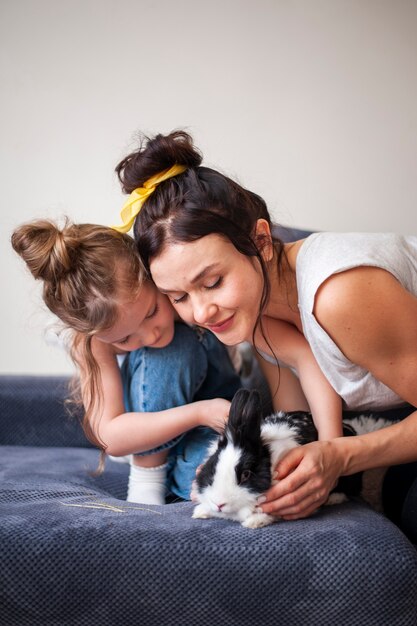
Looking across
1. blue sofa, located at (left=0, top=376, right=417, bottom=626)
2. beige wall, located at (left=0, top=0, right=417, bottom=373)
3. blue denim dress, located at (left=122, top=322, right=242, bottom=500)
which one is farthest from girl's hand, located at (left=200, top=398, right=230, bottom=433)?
beige wall, located at (left=0, top=0, right=417, bottom=373)

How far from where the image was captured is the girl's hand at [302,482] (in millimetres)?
1098

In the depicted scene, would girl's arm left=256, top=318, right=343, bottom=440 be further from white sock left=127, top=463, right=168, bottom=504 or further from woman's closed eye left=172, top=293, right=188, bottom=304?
white sock left=127, top=463, right=168, bottom=504

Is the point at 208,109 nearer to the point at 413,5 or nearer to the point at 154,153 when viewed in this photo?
the point at 413,5

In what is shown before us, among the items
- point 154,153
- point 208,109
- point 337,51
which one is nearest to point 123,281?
point 154,153

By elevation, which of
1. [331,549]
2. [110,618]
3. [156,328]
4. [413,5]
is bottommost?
[110,618]

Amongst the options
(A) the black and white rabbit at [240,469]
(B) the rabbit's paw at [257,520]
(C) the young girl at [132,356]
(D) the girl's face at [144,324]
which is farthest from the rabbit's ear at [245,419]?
(D) the girl's face at [144,324]

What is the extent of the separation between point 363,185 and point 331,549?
151 cm

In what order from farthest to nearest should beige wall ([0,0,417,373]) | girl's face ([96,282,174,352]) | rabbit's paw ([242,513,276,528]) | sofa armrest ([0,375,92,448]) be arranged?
beige wall ([0,0,417,373]), sofa armrest ([0,375,92,448]), girl's face ([96,282,174,352]), rabbit's paw ([242,513,276,528])

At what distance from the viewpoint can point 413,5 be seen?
208cm

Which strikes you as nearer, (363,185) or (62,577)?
(62,577)

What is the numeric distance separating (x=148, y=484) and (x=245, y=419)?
56 cm

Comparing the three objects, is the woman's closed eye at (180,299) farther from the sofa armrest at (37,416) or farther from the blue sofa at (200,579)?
the sofa armrest at (37,416)

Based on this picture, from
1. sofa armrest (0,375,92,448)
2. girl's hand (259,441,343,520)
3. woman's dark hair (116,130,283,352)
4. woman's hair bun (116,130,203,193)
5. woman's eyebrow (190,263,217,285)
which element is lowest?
sofa armrest (0,375,92,448)

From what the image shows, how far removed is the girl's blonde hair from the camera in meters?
1.39
